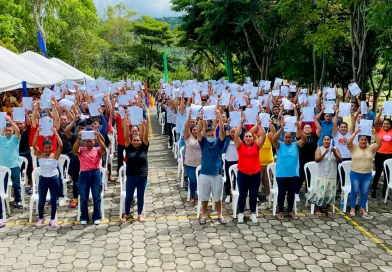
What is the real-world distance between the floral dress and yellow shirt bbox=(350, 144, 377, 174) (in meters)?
0.37

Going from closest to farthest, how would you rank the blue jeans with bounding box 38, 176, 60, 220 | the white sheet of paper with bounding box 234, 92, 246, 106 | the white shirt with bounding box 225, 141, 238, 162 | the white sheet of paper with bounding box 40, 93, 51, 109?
1. the blue jeans with bounding box 38, 176, 60, 220
2. the white shirt with bounding box 225, 141, 238, 162
3. the white sheet of paper with bounding box 40, 93, 51, 109
4. the white sheet of paper with bounding box 234, 92, 246, 106

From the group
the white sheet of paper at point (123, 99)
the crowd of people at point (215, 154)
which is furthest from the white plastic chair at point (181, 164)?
the white sheet of paper at point (123, 99)

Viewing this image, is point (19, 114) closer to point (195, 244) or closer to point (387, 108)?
point (195, 244)

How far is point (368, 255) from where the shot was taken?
19.0 feet

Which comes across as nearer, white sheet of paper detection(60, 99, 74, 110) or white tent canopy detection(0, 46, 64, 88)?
white sheet of paper detection(60, 99, 74, 110)

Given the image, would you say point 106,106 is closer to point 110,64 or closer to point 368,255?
point 368,255

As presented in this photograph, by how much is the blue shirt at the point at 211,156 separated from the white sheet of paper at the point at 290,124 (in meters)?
1.09

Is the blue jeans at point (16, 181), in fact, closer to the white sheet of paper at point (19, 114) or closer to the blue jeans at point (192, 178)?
the white sheet of paper at point (19, 114)

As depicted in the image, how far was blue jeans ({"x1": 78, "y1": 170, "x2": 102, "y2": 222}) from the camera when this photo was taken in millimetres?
6680

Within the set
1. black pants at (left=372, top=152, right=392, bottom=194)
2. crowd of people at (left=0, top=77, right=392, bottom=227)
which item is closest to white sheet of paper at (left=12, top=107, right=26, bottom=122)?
crowd of people at (left=0, top=77, right=392, bottom=227)

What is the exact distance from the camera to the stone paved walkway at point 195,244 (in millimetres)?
5523

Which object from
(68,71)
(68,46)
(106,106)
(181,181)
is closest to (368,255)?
(181,181)

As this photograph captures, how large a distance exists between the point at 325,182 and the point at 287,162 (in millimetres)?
835

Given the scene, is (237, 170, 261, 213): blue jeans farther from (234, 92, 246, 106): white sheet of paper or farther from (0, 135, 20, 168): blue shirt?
(0, 135, 20, 168): blue shirt
